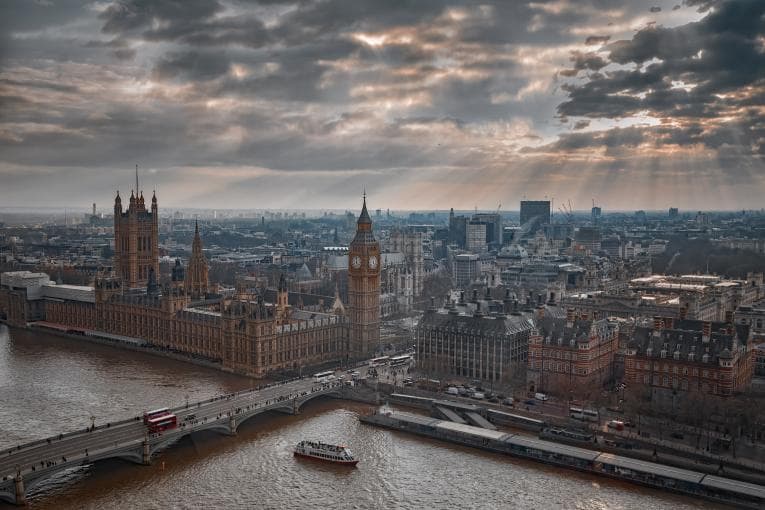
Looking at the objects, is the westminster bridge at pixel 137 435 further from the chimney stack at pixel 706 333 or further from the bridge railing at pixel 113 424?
the chimney stack at pixel 706 333

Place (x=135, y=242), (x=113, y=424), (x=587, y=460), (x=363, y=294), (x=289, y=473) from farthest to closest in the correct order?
(x=135, y=242) → (x=363, y=294) → (x=113, y=424) → (x=587, y=460) → (x=289, y=473)

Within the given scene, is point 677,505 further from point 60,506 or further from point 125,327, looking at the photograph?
point 125,327

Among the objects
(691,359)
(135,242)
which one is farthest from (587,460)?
(135,242)

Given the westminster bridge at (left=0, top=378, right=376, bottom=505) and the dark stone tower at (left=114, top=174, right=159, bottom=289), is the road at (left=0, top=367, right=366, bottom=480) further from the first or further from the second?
the dark stone tower at (left=114, top=174, right=159, bottom=289)

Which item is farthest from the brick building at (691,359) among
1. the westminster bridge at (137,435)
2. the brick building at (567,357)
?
the westminster bridge at (137,435)

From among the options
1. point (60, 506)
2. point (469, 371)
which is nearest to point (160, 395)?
point (60, 506)

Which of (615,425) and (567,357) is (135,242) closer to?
(567,357)
